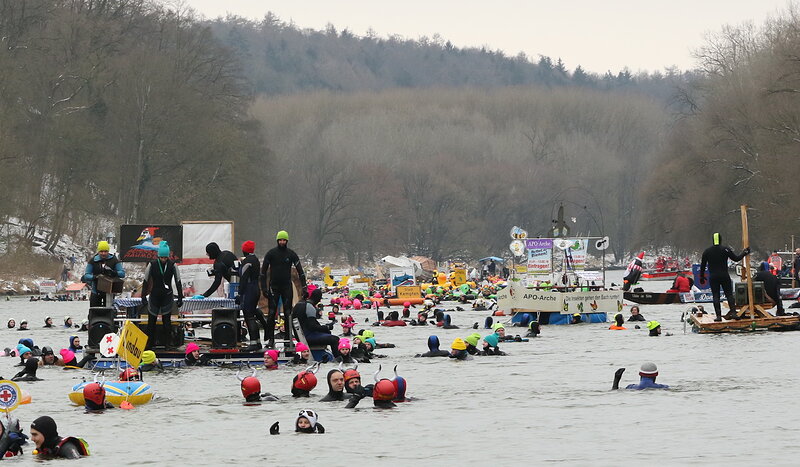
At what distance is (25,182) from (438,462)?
6879 cm

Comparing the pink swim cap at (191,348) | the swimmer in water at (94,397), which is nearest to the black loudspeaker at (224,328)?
the pink swim cap at (191,348)

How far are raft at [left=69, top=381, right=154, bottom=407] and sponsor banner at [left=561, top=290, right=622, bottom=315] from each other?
73.6 ft

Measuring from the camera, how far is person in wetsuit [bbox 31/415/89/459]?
56.2 ft

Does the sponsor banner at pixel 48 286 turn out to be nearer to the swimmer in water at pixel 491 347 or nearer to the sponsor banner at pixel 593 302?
the sponsor banner at pixel 593 302

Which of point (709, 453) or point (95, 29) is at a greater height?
point (95, 29)

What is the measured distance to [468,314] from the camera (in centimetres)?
5341

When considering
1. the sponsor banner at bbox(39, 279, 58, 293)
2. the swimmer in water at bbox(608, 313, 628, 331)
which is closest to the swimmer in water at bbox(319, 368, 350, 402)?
the swimmer in water at bbox(608, 313, 628, 331)

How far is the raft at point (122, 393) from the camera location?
22406 mm

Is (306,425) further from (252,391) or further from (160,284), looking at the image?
(160,284)

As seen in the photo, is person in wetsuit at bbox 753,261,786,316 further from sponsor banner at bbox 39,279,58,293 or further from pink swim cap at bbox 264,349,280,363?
sponsor banner at bbox 39,279,58,293

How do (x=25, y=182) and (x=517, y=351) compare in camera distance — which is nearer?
(x=517, y=351)

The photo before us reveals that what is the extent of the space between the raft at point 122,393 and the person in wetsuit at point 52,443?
464 centimetres

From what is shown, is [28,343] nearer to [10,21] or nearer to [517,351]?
[517,351]

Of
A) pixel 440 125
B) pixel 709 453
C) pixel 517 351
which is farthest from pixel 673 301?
pixel 440 125
